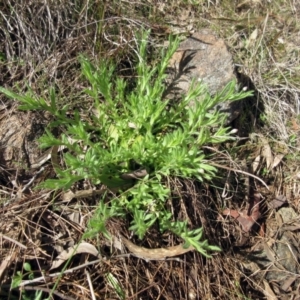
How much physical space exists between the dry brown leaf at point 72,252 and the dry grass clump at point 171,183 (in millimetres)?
17

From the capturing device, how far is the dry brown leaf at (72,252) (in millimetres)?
2227

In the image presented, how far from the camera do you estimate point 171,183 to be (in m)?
2.34

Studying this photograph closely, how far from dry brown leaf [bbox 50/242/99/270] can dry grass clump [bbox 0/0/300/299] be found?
0.06 feet

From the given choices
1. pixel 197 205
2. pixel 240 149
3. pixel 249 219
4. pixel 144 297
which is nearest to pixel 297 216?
pixel 249 219

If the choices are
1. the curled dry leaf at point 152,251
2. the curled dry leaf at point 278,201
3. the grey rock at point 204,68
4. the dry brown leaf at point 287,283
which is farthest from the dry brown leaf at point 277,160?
the curled dry leaf at point 152,251

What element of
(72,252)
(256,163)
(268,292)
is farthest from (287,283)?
(72,252)

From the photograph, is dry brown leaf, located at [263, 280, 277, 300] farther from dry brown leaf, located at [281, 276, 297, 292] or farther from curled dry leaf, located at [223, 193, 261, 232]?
curled dry leaf, located at [223, 193, 261, 232]

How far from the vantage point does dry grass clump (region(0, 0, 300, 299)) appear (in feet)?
7.32

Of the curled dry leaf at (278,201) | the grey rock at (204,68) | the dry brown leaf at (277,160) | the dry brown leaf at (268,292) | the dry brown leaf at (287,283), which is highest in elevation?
the grey rock at (204,68)

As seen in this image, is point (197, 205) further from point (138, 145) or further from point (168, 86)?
point (168, 86)

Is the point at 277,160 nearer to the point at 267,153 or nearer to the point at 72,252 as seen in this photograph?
the point at 267,153

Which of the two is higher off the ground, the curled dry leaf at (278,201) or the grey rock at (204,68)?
the grey rock at (204,68)

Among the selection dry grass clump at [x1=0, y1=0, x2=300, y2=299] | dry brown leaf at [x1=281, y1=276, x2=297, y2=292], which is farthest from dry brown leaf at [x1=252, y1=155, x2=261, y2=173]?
dry brown leaf at [x1=281, y1=276, x2=297, y2=292]

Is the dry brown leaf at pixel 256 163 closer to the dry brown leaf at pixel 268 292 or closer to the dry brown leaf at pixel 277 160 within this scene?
the dry brown leaf at pixel 277 160
